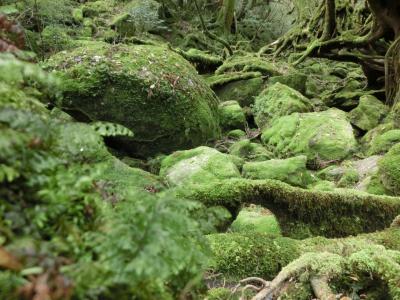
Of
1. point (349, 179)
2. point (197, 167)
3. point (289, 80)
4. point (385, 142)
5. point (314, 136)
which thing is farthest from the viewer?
point (289, 80)

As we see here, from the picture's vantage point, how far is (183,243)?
1.18 m

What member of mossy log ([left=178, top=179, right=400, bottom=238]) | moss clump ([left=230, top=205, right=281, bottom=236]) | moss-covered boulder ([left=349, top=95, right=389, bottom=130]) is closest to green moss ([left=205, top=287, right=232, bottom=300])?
mossy log ([left=178, top=179, right=400, bottom=238])

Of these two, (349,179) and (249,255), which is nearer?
(249,255)

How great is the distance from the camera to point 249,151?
952cm

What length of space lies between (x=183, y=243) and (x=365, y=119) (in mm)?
10810

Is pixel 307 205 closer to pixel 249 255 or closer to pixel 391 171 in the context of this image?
pixel 249 255

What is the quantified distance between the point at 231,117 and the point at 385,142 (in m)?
3.87

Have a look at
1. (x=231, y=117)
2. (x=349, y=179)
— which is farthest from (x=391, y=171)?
(x=231, y=117)

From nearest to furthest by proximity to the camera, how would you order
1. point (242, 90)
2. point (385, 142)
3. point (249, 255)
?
point (249, 255) → point (385, 142) → point (242, 90)

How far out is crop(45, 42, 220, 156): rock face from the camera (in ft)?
26.8

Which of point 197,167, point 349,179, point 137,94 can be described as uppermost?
point 137,94

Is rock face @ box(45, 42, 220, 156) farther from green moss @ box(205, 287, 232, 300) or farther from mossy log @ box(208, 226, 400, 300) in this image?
green moss @ box(205, 287, 232, 300)

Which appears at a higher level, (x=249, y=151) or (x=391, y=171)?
(x=391, y=171)

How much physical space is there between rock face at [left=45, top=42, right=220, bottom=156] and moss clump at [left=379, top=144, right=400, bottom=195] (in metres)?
3.97
